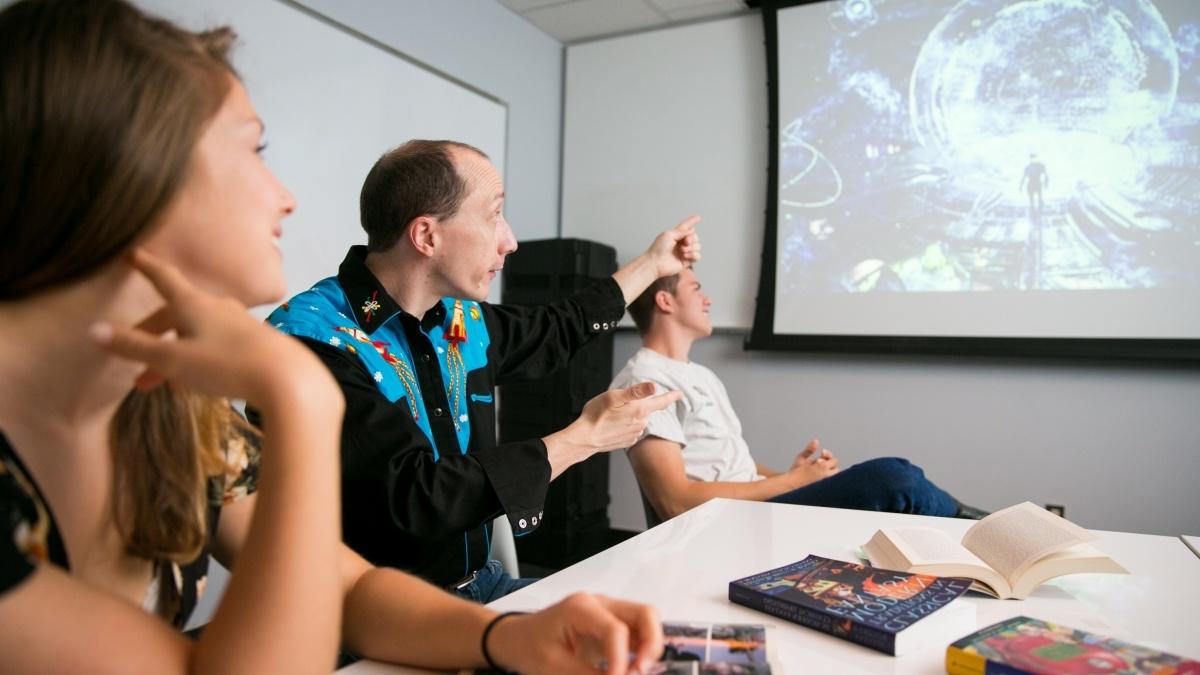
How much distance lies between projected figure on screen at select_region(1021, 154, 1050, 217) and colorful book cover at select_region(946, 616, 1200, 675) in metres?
2.79

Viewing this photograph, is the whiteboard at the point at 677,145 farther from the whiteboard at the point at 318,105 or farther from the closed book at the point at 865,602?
the closed book at the point at 865,602

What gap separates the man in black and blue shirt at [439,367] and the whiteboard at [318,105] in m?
1.20

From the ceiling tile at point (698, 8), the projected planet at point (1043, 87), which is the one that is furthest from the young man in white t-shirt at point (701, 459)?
the ceiling tile at point (698, 8)

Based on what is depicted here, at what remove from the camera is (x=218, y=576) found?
2.48 m

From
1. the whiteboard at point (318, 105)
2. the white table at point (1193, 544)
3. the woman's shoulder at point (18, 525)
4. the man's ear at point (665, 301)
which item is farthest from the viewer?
the whiteboard at point (318, 105)

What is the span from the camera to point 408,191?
1582mm

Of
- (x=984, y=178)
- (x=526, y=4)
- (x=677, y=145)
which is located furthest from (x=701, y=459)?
(x=526, y=4)

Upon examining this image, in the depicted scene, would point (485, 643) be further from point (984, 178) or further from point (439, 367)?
point (984, 178)

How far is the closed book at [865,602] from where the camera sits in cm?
84

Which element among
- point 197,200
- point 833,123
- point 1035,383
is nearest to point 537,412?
point 833,123

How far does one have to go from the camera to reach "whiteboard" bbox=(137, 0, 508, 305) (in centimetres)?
257

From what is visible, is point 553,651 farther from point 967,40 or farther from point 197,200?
point 967,40

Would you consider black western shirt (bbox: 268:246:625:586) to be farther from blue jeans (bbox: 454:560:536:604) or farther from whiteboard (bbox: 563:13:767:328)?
whiteboard (bbox: 563:13:767:328)

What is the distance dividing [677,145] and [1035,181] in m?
1.59
